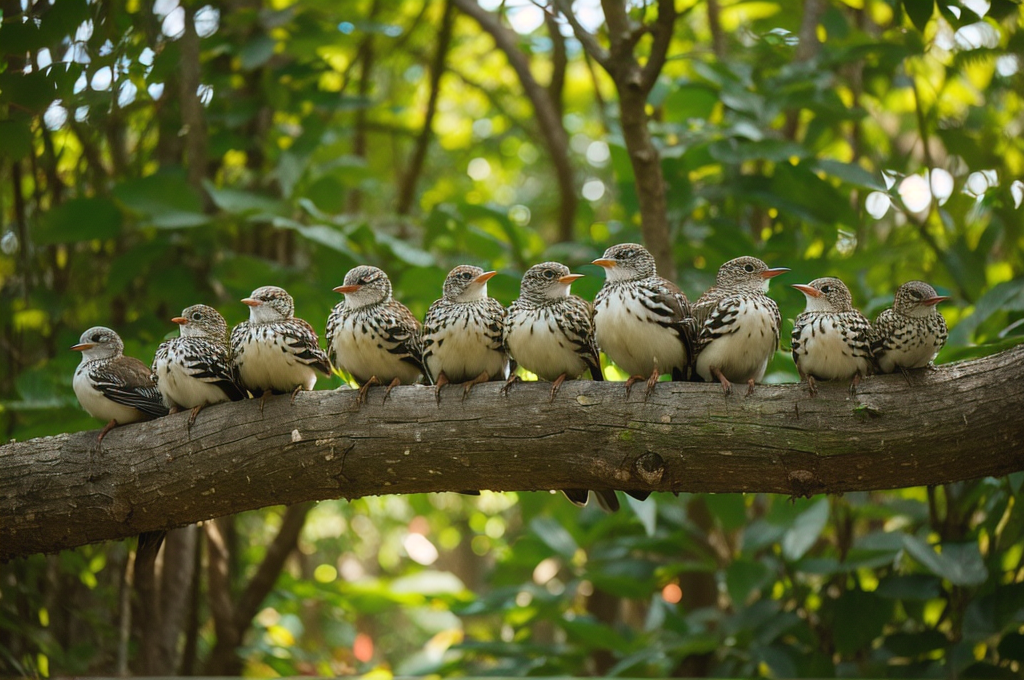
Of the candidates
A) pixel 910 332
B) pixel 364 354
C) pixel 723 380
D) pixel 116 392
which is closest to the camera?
pixel 910 332

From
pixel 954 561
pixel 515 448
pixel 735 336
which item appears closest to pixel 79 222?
pixel 515 448

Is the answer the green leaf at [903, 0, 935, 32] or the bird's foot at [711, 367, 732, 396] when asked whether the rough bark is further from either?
the green leaf at [903, 0, 935, 32]

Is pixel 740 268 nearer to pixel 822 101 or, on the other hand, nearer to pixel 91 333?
pixel 822 101

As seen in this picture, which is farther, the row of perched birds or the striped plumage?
the striped plumage

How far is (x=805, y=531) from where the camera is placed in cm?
489

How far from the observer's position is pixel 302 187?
18.8ft

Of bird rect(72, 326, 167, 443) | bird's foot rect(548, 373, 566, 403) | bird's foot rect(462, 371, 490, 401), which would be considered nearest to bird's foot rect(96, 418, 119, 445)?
bird rect(72, 326, 167, 443)

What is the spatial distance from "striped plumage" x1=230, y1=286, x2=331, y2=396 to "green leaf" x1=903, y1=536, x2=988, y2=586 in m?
2.83

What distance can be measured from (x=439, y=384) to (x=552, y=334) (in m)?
0.47

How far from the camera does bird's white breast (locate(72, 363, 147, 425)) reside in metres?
3.66

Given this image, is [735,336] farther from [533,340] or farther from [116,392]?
[116,392]

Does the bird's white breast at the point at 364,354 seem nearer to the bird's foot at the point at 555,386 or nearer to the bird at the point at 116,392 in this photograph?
the bird's foot at the point at 555,386

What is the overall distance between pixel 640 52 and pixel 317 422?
6213 mm

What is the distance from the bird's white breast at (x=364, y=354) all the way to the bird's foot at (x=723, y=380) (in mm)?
1249
